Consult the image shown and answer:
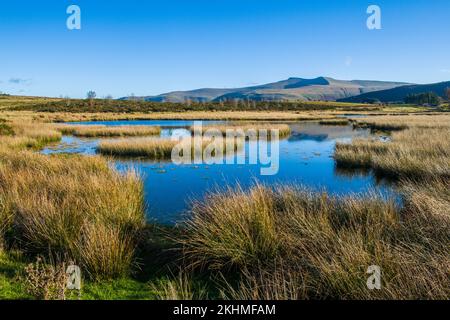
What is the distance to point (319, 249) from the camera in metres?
6.37

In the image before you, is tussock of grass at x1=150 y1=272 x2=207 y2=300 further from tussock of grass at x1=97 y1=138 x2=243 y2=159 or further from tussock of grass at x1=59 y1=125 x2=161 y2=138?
tussock of grass at x1=59 y1=125 x2=161 y2=138

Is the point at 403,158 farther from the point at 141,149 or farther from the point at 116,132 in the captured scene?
the point at 116,132

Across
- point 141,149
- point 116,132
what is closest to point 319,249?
point 141,149

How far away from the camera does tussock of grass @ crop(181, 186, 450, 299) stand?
16.6ft

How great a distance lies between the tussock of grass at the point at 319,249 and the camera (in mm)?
5062

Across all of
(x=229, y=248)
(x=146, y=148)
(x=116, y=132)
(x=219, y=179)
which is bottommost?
(x=219, y=179)

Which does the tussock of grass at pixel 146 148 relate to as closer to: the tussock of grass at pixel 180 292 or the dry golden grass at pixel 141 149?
the dry golden grass at pixel 141 149

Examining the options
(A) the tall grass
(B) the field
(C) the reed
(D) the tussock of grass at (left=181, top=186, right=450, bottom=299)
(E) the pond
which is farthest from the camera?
(C) the reed

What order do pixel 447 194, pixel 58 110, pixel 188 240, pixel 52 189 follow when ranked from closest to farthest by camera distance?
pixel 188 240, pixel 447 194, pixel 52 189, pixel 58 110

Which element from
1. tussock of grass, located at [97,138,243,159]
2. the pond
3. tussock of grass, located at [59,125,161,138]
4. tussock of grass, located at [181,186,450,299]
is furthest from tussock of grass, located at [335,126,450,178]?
tussock of grass, located at [59,125,161,138]

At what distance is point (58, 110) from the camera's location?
9319 centimetres
